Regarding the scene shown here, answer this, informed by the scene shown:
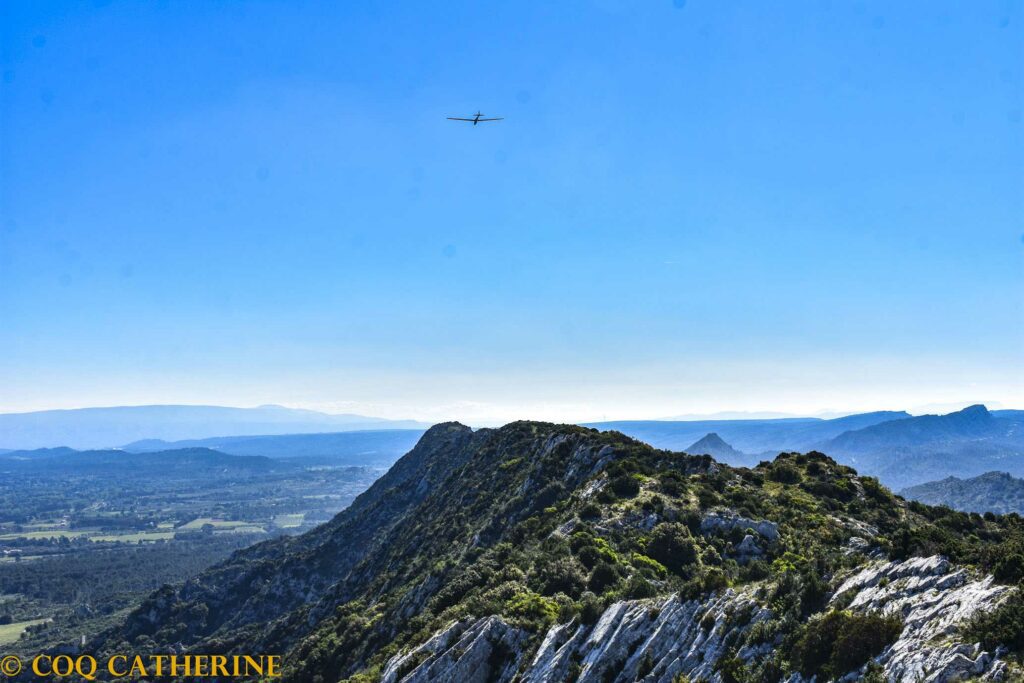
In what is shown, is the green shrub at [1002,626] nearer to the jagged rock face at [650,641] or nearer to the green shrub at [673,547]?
the jagged rock face at [650,641]

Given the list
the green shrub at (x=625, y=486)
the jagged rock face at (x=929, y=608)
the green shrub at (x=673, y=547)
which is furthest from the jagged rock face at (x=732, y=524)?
the jagged rock face at (x=929, y=608)

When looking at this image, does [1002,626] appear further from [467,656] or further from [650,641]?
[467,656]

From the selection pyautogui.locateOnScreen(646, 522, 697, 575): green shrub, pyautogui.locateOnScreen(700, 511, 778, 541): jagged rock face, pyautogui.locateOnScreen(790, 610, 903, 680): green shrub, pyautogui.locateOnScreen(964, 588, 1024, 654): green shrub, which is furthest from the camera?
pyautogui.locateOnScreen(700, 511, 778, 541): jagged rock face

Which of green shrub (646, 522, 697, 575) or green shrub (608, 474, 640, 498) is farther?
green shrub (608, 474, 640, 498)

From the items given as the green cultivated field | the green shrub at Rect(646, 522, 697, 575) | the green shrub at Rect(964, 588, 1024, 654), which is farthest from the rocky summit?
the green cultivated field

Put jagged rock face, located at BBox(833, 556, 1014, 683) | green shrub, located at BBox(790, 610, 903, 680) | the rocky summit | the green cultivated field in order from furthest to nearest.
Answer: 1. the green cultivated field
2. the rocky summit
3. green shrub, located at BBox(790, 610, 903, 680)
4. jagged rock face, located at BBox(833, 556, 1014, 683)

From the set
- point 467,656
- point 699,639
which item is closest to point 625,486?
point 467,656

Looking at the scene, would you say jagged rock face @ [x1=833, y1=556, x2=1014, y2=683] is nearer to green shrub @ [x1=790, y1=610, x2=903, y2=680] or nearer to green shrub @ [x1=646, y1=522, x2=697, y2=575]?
green shrub @ [x1=790, y1=610, x2=903, y2=680]
